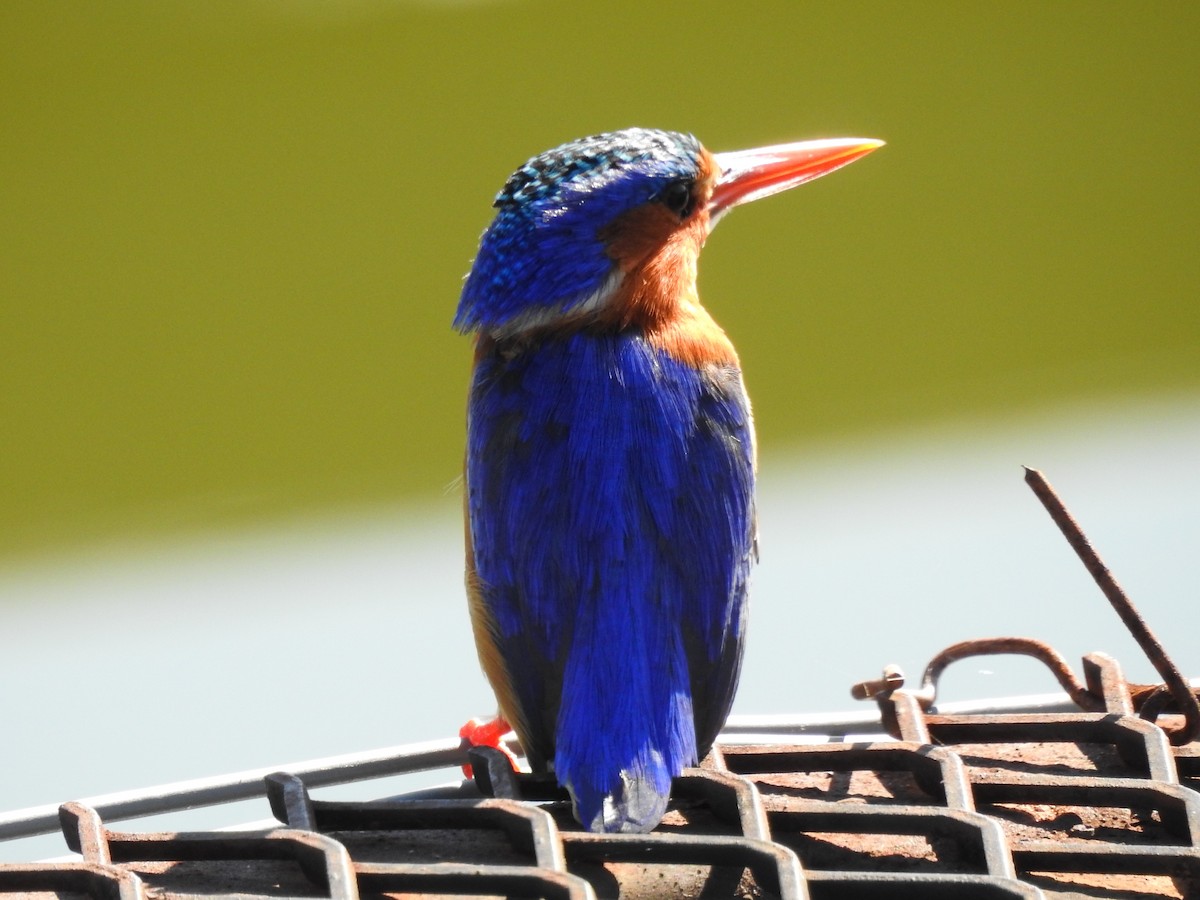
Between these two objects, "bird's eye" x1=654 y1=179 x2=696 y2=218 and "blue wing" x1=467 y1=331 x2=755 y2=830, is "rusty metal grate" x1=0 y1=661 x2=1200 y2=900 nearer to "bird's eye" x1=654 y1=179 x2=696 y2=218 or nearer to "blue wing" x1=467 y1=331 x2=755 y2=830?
"blue wing" x1=467 y1=331 x2=755 y2=830

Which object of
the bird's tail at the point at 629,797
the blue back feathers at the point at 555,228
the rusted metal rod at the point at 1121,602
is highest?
the blue back feathers at the point at 555,228

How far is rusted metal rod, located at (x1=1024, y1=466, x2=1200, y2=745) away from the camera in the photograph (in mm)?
1718

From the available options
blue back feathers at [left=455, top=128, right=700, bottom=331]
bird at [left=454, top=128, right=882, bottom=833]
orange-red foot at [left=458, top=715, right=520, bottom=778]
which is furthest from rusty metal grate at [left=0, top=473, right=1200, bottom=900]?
blue back feathers at [left=455, top=128, right=700, bottom=331]

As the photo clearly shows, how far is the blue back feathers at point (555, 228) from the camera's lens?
2299 millimetres

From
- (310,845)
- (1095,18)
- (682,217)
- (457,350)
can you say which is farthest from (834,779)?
(1095,18)

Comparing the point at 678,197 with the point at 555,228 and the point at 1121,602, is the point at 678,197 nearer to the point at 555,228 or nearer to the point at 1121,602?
the point at 555,228

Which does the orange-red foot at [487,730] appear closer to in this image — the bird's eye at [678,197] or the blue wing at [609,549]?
the blue wing at [609,549]

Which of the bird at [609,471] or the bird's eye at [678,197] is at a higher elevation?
the bird's eye at [678,197]

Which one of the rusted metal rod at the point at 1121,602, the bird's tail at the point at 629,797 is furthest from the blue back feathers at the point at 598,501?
the rusted metal rod at the point at 1121,602

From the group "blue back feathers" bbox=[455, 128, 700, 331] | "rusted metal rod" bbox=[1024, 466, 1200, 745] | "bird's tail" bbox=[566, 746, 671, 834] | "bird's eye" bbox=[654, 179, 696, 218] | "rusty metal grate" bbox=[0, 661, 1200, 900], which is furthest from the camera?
"bird's eye" bbox=[654, 179, 696, 218]

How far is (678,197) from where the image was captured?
8.03 feet

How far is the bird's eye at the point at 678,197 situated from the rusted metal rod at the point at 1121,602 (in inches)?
35.1

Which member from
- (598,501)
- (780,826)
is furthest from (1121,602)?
(598,501)

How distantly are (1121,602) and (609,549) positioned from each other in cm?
60
